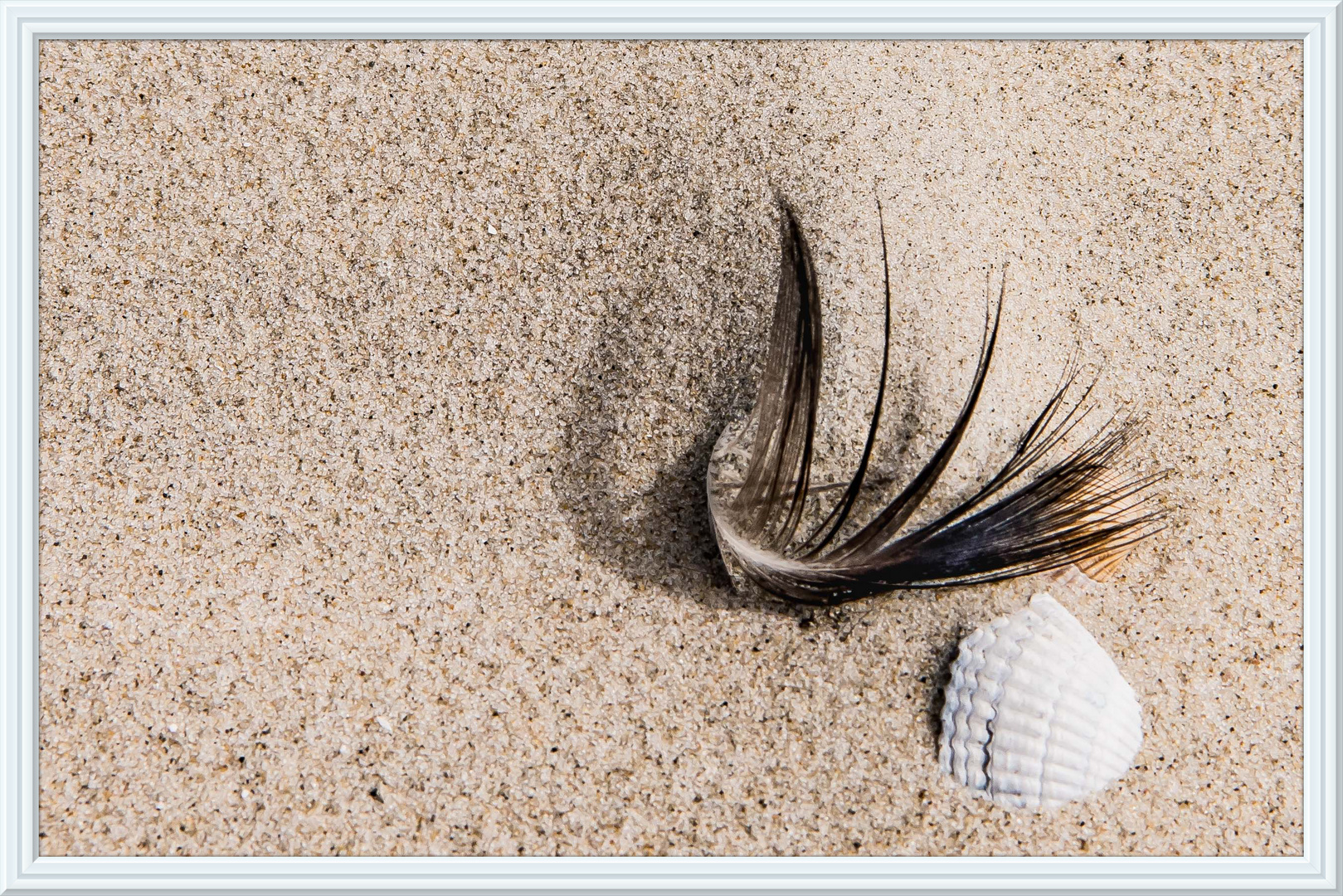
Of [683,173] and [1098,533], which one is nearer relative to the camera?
[1098,533]

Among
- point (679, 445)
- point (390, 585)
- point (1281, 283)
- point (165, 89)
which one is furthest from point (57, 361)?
point (1281, 283)

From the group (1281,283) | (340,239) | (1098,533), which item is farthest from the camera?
(1281,283)

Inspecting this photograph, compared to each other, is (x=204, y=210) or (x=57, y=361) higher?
(x=204, y=210)

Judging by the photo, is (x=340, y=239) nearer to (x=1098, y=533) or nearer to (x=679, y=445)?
(x=679, y=445)

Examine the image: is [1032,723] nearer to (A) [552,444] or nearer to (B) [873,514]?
(B) [873,514]

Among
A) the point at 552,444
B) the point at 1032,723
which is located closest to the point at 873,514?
the point at 1032,723
